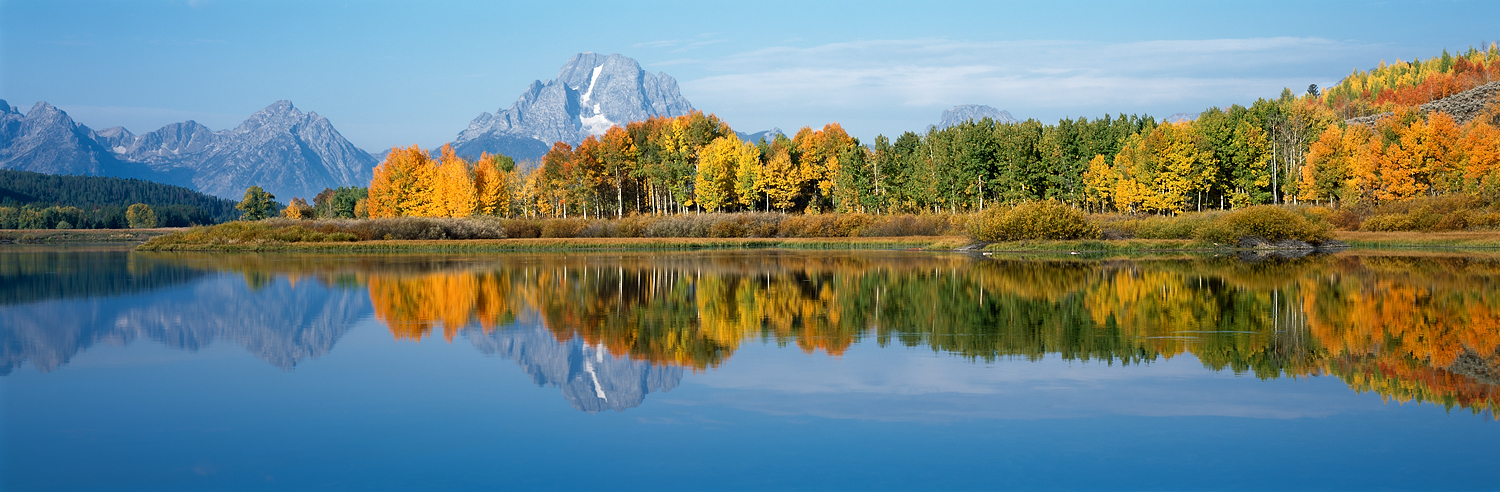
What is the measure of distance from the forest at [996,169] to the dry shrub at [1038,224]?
12585 mm

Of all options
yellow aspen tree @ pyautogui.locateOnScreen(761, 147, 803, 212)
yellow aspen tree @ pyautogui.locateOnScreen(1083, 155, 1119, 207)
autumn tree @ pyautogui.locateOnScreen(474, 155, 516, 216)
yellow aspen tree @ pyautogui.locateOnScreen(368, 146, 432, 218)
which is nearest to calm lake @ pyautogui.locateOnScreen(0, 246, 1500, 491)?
yellow aspen tree @ pyautogui.locateOnScreen(1083, 155, 1119, 207)

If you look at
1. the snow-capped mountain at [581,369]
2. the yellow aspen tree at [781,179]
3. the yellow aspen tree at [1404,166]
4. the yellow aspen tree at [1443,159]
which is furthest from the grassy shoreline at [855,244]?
the snow-capped mountain at [581,369]

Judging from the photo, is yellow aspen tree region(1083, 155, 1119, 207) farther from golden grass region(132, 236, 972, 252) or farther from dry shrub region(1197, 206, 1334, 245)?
dry shrub region(1197, 206, 1334, 245)

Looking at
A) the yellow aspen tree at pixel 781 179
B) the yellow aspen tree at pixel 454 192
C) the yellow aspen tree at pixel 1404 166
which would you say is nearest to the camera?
the yellow aspen tree at pixel 1404 166

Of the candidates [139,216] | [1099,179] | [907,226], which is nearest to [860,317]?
[907,226]

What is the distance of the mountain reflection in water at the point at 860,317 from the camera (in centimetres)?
1360

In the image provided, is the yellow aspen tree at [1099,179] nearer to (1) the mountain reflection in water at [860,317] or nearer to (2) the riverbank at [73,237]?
(1) the mountain reflection in water at [860,317]

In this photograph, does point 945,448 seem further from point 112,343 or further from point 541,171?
point 541,171

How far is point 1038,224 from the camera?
49.5 m

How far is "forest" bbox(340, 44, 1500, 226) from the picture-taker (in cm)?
5862

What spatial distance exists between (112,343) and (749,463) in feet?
44.8

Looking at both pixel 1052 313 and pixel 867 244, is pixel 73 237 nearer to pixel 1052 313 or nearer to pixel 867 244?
pixel 867 244

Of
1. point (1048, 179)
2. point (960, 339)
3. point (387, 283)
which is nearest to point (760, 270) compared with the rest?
point (387, 283)

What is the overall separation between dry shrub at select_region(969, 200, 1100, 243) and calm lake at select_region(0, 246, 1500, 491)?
81.1 ft
